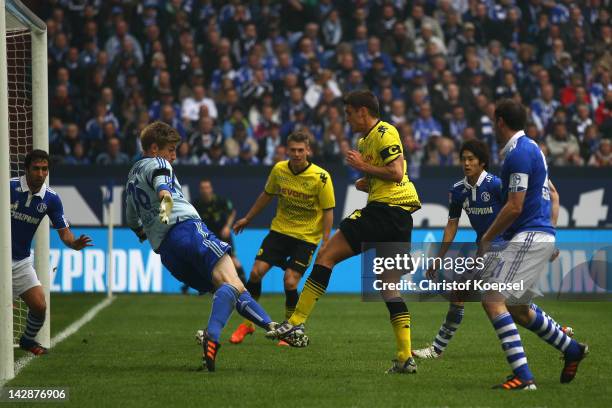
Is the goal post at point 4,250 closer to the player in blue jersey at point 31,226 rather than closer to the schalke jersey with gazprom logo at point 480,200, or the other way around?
the player in blue jersey at point 31,226

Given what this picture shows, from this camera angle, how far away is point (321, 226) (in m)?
12.7

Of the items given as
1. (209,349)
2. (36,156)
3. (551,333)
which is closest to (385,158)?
(551,333)

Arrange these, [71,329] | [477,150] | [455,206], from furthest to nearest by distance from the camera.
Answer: [71,329], [455,206], [477,150]

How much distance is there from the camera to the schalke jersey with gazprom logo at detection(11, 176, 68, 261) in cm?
1052

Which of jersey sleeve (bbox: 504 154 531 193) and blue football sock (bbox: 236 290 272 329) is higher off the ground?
jersey sleeve (bbox: 504 154 531 193)

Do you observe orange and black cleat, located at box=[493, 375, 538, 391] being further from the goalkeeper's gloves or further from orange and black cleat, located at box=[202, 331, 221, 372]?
the goalkeeper's gloves

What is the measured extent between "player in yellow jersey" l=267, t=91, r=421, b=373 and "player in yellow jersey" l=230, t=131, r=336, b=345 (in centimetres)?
324

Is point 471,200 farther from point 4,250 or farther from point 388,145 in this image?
point 4,250

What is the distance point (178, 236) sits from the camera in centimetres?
909

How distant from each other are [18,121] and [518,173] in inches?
277

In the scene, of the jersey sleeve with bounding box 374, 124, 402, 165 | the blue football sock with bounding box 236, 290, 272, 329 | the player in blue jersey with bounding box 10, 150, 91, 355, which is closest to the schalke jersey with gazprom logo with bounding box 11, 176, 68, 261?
the player in blue jersey with bounding box 10, 150, 91, 355

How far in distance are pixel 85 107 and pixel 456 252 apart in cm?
941

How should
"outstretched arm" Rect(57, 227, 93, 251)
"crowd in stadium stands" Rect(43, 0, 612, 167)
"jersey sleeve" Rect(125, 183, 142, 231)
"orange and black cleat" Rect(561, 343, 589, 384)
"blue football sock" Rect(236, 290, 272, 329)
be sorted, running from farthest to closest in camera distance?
"crowd in stadium stands" Rect(43, 0, 612, 167) → "outstretched arm" Rect(57, 227, 93, 251) → "jersey sleeve" Rect(125, 183, 142, 231) → "blue football sock" Rect(236, 290, 272, 329) → "orange and black cleat" Rect(561, 343, 589, 384)

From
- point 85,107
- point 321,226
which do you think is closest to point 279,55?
point 85,107
